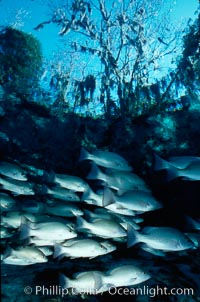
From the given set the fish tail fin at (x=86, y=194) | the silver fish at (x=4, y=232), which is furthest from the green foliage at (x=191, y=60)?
the silver fish at (x=4, y=232)

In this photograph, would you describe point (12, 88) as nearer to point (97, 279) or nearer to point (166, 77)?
point (166, 77)

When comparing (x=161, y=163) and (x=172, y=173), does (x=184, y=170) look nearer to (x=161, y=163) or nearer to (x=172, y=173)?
(x=172, y=173)

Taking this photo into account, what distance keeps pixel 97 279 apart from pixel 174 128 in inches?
173

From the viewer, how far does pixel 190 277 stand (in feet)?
16.0

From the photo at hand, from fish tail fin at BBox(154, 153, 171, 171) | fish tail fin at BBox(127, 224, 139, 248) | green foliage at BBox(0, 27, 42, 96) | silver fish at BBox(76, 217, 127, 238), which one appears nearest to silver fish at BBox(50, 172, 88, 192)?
silver fish at BBox(76, 217, 127, 238)

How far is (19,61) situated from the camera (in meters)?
11.2

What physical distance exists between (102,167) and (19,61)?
731cm

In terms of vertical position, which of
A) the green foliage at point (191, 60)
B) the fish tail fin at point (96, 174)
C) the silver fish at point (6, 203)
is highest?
the green foliage at point (191, 60)

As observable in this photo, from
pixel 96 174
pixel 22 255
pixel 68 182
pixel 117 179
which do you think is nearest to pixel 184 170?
pixel 117 179

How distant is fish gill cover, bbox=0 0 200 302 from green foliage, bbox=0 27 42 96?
0.07 metres

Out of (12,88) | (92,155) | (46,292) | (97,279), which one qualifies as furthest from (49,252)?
(12,88)

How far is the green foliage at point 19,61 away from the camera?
7896 millimetres

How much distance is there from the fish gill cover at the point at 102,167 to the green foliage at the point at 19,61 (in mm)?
68

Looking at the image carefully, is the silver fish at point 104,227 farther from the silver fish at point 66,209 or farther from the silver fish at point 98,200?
the silver fish at point 66,209
